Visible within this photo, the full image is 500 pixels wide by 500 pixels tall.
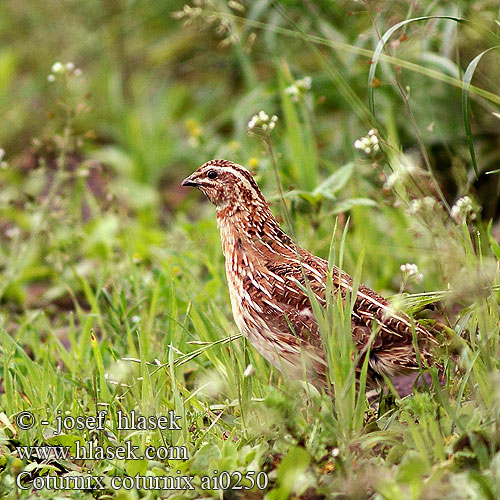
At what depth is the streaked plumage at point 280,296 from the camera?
352cm

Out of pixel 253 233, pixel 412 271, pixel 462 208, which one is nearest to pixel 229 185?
pixel 253 233

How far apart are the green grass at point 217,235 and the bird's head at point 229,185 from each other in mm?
285

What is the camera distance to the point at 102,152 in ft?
26.0

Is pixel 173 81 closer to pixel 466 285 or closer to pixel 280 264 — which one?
pixel 280 264

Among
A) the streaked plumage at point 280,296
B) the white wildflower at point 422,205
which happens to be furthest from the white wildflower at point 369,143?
the streaked plumage at point 280,296

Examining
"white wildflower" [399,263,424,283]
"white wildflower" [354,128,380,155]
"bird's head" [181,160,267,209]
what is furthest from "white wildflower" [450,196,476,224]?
"bird's head" [181,160,267,209]

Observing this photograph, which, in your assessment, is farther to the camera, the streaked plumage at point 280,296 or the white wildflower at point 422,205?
the streaked plumage at point 280,296

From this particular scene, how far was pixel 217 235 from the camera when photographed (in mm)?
5621

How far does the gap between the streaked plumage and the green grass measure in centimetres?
12

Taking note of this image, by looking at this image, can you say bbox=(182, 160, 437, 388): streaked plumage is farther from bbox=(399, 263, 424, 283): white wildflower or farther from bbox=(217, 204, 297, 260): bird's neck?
bbox=(399, 263, 424, 283): white wildflower

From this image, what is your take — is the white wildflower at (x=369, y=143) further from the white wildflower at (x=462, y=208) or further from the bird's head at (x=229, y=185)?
the bird's head at (x=229, y=185)

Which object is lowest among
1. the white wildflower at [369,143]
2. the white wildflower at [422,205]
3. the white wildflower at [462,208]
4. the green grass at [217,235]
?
the green grass at [217,235]

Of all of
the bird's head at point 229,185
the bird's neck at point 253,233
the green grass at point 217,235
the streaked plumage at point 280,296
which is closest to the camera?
the green grass at point 217,235

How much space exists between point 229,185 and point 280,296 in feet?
2.29
